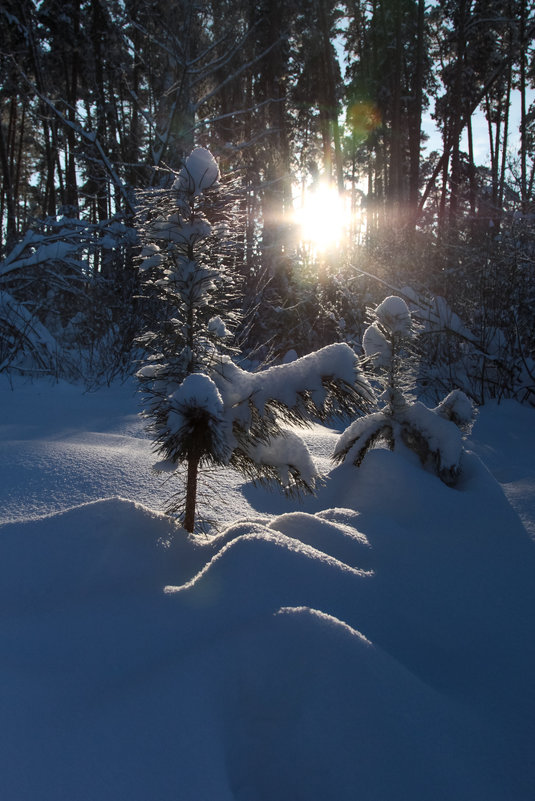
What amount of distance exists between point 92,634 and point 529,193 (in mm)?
7426

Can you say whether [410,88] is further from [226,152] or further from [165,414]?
[165,414]

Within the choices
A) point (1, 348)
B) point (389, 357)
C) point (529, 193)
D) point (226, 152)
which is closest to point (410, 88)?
point (226, 152)

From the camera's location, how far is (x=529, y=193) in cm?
639

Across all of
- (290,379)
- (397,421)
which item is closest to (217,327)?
(290,379)

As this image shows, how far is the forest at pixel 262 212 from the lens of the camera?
4.89m

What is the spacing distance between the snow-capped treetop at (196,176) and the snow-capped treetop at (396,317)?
105 cm

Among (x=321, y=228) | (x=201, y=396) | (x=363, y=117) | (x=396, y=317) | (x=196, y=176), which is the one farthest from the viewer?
(x=363, y=117)

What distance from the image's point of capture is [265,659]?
0.86 m

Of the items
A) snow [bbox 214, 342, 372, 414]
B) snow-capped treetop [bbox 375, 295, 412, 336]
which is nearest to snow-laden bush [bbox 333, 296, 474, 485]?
snow-capped treetop [bbox 375, 295, 412, 336]

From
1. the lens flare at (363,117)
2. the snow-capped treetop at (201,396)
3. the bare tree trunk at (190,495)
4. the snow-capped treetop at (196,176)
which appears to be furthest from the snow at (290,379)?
the lens flare at (363,117)

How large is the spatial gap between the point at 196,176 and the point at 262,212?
36.3 feet

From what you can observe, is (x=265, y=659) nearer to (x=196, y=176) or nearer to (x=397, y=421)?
(x=196, y=176)

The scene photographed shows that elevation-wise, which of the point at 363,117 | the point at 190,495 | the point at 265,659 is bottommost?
the point at 265,659

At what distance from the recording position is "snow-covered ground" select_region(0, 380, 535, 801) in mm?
707
